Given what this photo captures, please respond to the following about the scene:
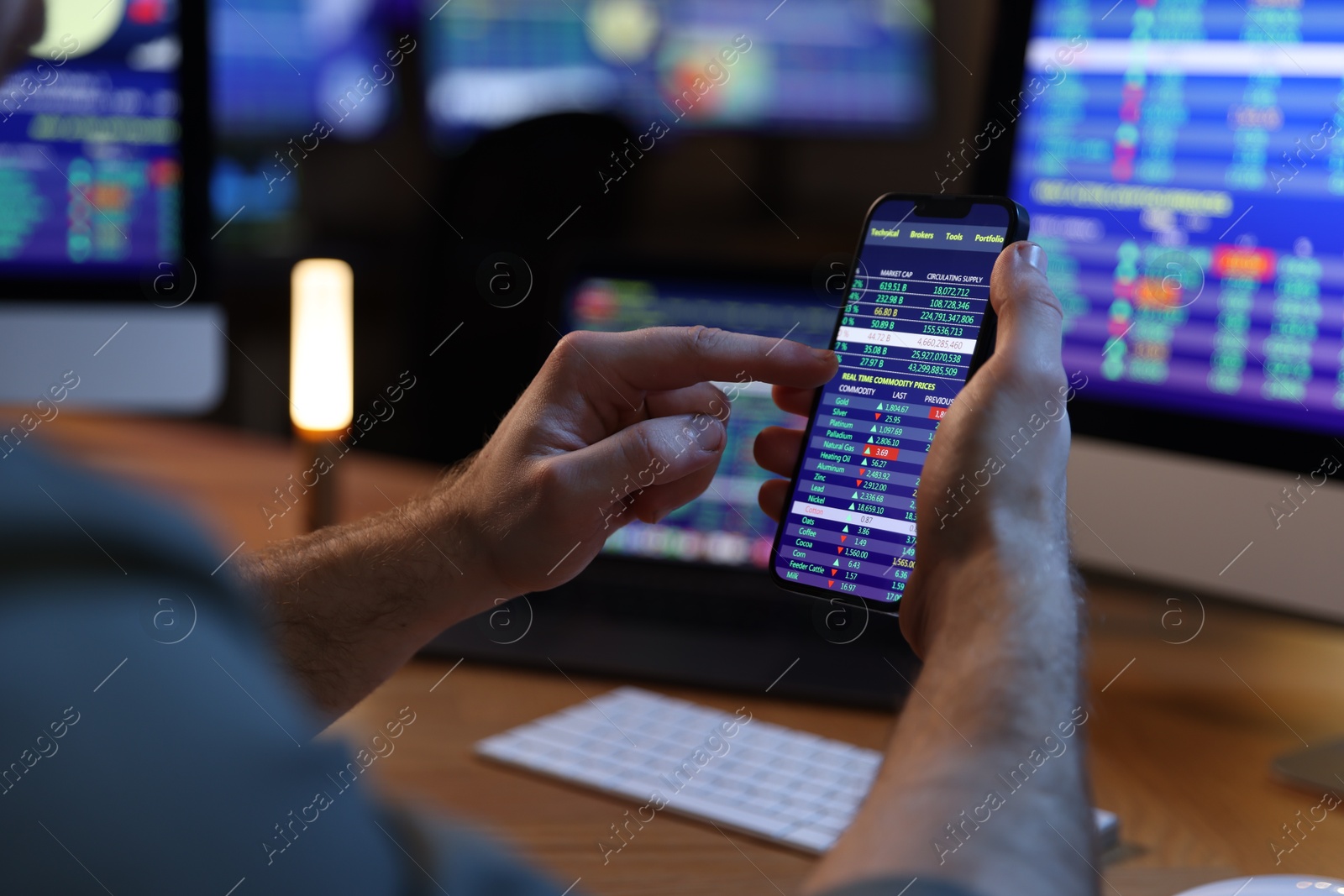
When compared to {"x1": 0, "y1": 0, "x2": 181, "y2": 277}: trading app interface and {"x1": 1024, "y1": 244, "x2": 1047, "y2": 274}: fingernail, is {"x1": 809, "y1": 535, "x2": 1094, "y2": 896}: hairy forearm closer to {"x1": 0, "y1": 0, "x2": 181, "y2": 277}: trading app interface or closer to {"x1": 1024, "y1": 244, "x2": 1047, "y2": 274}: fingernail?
{"x1": 1024, "y1": 244, "x2": 1047, "y2": 274}: fingernail

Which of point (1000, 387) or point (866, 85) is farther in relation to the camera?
point (866, 85)

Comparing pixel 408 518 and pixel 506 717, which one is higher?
pixel 408 518

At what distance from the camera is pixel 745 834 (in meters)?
0.69

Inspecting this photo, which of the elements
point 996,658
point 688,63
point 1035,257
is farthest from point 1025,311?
point 688,63

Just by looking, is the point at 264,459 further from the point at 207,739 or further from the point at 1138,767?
the point at 207,739

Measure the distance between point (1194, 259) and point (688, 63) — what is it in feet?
5.12

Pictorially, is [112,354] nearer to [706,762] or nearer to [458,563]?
[458,563]

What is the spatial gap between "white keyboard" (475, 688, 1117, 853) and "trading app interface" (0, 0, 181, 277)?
0.65 metres

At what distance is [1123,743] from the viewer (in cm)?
84

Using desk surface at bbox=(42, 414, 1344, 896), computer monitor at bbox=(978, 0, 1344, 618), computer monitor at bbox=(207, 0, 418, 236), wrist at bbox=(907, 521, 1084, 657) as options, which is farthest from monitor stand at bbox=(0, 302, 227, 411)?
computer monitor at bbox=(207, 0, 418, 236)

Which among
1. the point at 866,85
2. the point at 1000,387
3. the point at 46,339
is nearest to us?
the point at 1000,387

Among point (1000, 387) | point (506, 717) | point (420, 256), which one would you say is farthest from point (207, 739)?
point (420, 256)

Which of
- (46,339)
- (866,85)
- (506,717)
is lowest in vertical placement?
(506,717)

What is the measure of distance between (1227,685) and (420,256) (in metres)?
1.75
